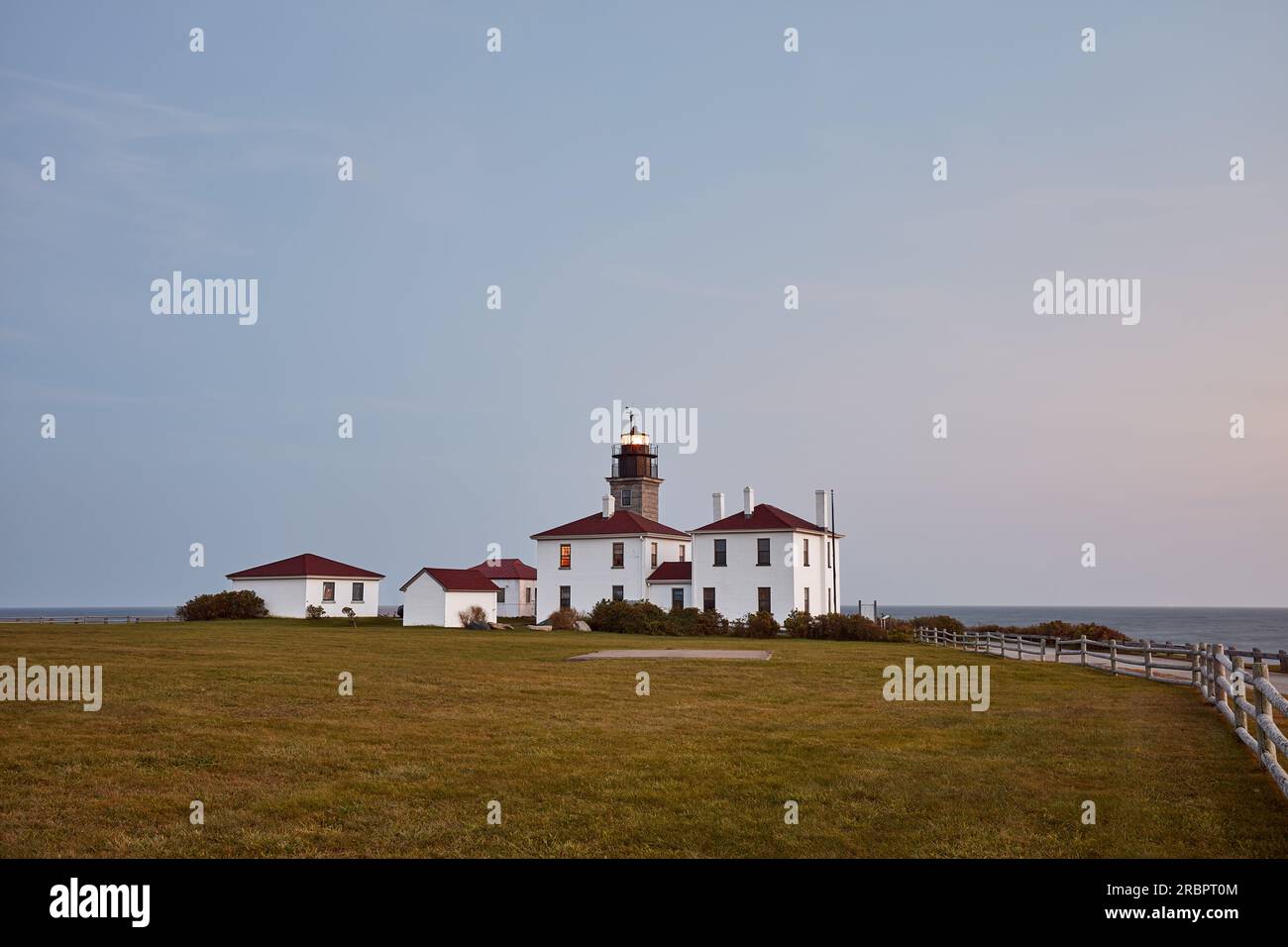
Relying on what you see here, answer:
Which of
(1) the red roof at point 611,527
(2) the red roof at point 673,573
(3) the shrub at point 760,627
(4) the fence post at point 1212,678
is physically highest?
(1) the red roof at point 611,527

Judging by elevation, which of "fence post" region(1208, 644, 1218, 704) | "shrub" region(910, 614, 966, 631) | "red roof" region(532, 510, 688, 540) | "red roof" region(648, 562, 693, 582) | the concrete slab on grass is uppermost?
"red roof" region(532, 510, 688, 540)

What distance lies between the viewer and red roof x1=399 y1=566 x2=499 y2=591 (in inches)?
2340

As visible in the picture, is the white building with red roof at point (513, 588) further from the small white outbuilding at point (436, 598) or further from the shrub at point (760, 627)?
the shrub at point (760, 627)

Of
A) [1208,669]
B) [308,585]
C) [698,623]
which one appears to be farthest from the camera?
[308,585]

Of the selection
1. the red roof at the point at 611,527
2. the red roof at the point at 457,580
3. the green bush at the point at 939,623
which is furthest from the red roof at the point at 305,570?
the green bush at the point at 939,623

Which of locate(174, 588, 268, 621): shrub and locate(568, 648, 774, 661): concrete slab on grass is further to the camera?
locate(174, 588, 268, 621): shrub

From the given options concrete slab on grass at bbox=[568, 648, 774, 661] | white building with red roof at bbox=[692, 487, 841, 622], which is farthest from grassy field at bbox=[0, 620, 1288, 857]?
white building with red roof at bbox=[692, 487, 841, 622]

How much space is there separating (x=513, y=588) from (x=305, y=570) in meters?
15.9

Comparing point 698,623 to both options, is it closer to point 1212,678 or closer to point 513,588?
point 513,588

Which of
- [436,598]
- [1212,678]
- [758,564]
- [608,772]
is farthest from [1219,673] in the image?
[436,598]

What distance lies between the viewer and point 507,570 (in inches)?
2972

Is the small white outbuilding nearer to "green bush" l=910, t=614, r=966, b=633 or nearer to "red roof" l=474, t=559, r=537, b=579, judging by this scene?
"red roof" l=474, t=559, r=537, b=579

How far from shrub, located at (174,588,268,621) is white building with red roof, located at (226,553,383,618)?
0.98 metres

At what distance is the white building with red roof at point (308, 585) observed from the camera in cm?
6322
